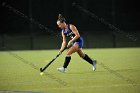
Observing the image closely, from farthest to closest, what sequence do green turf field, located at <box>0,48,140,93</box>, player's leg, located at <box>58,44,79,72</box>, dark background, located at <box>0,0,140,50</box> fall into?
dark background, located at <box>0,0,140,50</box>, player's leg, located at <box>58,44,79,72</box>, green turf field, located at <box>0,48,140,93</box>

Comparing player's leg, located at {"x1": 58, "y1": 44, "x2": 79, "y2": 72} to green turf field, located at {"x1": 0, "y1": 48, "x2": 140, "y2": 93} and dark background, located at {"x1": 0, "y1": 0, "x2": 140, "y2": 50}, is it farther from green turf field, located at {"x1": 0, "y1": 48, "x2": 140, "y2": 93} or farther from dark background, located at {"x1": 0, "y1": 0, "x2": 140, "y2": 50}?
dark background, located at {"x1": 0, "y1": 0, "x2": 140, "y2": 50}

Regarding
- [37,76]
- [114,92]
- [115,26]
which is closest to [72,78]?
[37,76]

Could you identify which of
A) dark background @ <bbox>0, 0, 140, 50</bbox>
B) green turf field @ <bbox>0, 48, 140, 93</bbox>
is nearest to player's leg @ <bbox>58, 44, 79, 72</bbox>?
green turf field @ <bbox>0, 48, 140, 93</bbox>

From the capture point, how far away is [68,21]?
23047 mm

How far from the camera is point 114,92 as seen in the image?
836 cm

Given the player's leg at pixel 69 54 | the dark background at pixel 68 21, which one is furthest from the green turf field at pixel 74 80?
the dark background at pixel 68 21

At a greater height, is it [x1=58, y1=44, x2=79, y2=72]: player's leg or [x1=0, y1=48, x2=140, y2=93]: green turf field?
[x1=58, y1=44, x2=79, y2=72]: player's leg

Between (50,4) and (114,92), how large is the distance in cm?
1548

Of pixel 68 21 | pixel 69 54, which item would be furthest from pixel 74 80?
pixel 68 21

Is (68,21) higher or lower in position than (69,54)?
higher

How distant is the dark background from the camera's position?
22.9m

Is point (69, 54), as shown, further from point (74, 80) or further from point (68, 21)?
point (68, 21)

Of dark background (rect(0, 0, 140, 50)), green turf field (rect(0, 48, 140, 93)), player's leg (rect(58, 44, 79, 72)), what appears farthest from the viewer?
dark background (rect(0, 0, 140, 50))

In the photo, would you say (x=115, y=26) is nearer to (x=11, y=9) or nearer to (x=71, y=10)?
(x=71, y=10)
